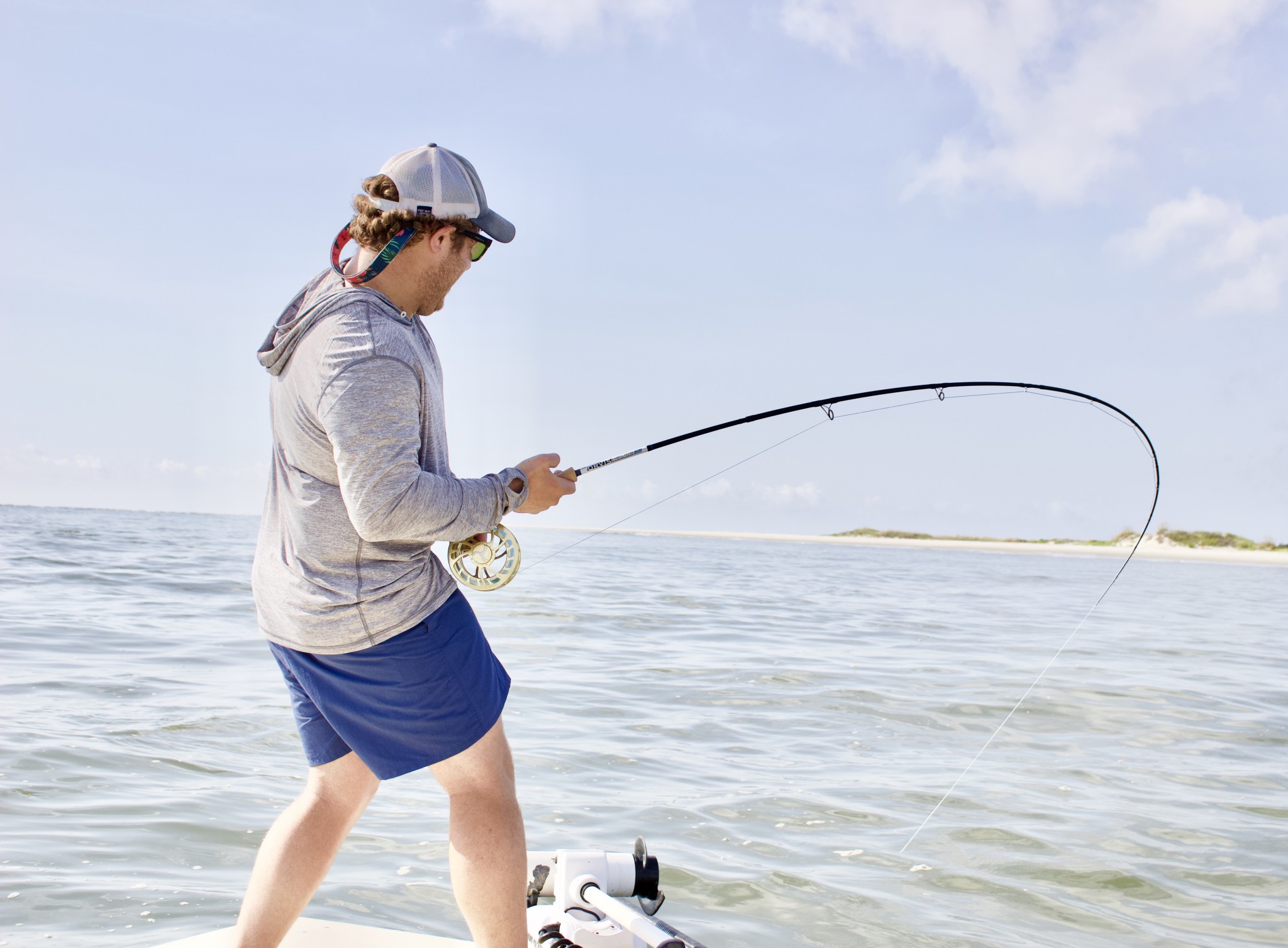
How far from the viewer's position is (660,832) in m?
3.27

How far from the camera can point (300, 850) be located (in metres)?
1.78

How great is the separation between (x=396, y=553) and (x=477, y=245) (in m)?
0.58

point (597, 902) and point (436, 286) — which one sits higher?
point (436, 286)

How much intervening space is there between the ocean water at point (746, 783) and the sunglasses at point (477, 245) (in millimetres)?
1803

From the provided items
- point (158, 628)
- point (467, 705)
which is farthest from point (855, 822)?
point (158, 628)

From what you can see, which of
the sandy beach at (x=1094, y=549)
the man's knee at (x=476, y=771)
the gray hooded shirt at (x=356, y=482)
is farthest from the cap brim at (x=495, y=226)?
the sandy beach at (x=1094, y=549)

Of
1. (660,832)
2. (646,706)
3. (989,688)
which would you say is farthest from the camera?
(989,688)

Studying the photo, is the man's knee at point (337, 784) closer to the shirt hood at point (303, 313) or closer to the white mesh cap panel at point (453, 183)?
the shirt hood at point (303, 313)

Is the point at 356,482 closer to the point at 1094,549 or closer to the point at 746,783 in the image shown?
the point at 746,783

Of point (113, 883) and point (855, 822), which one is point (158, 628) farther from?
point (855, 822)

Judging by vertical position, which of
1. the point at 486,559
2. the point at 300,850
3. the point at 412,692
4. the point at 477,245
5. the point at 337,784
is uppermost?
the point at 477,245

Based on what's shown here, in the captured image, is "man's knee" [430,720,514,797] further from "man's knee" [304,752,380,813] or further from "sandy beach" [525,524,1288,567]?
"sandy beach" [525,524,1288,567]

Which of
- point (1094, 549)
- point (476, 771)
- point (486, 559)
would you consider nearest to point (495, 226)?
point (486, 559)

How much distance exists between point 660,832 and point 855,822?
Result: 0.73 metres
